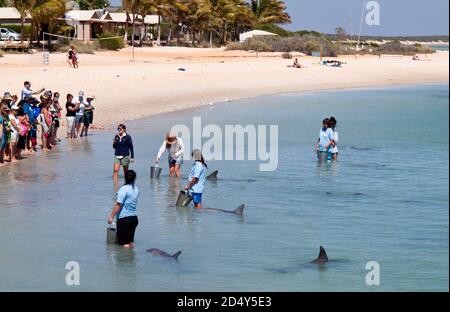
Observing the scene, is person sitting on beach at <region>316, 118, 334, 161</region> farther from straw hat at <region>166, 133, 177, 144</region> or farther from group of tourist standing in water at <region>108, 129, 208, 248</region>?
straw hat at <region>166, 133, 177, 144</region>

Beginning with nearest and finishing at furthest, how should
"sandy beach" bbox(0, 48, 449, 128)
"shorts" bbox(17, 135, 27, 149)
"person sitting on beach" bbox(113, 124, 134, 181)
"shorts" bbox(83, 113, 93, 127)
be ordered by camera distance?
"person sitting on beach" bbox(113, 124, 134, 181) → "shorts" bbox(17, 135, 27, 149) → "shorts" bbox(83, 113, 93, 127) → "sandy beach" bbox(0, 48, 449, 128)

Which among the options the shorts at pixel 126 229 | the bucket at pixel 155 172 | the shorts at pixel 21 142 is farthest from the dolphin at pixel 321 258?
the shorts at pixel 21 142

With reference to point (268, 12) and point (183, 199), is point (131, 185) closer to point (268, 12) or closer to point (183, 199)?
point (183, 199)

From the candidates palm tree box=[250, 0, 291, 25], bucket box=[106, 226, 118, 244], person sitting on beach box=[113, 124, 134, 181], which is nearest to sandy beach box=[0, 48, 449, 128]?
person sitting on beach box=[113, 124, 134, 181]

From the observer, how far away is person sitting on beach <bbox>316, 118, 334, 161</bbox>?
2167 centimetres

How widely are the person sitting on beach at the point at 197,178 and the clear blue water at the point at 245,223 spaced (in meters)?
0.30

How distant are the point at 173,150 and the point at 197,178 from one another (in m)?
2.93

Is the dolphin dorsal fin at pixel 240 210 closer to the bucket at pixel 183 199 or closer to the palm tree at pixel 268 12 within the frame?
the bucket at pixel 183 199

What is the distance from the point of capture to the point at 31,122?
2200 centimetres

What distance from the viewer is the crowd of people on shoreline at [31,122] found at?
19984mm

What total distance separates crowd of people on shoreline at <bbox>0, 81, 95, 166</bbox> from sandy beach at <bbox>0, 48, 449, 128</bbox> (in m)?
3.89

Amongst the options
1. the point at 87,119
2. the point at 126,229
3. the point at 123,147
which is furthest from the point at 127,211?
the point at 87,119
